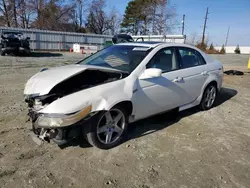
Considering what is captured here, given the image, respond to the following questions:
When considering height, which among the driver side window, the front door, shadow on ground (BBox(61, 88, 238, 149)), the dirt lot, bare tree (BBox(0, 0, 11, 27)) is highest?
bare tree (BBox(0, 0, 11, 27))

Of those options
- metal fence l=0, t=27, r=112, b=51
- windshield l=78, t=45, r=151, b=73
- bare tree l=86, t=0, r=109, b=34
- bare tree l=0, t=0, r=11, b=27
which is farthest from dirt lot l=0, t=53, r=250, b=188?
bare tree l=86, t=0, r=109, b=34

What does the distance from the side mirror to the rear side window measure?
3.72ft

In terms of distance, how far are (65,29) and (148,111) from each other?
44525mm

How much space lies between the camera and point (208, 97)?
526cm

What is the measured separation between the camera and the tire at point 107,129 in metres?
3.02

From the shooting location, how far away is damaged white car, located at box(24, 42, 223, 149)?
2830 millimetres

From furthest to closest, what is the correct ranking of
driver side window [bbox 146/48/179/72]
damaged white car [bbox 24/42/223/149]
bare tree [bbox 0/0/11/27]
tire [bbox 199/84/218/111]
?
bare tree [bbox 0/0/11/27] → tire [bbox 199/84/218/111] → driver side window [bbox 146/48/179/72] → damaged white car [bbox 24/42/223/149]

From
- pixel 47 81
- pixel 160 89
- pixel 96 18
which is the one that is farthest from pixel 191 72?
pixel 96 18

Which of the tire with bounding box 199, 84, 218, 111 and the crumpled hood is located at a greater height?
the crumpled hood

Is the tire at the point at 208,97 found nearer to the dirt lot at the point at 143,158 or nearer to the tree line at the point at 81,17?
the dirt lot at the point at 143,158

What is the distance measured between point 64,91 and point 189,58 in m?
2.79

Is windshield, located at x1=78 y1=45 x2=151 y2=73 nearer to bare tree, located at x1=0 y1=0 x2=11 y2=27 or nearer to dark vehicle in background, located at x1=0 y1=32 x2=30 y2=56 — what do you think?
dark vehicle in background, located at x1=0 y1=32 x2=30 y2=56

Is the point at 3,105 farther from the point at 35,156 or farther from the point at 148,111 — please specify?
the point at 148,111

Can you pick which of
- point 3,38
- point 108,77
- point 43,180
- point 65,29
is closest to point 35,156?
point 43,180
